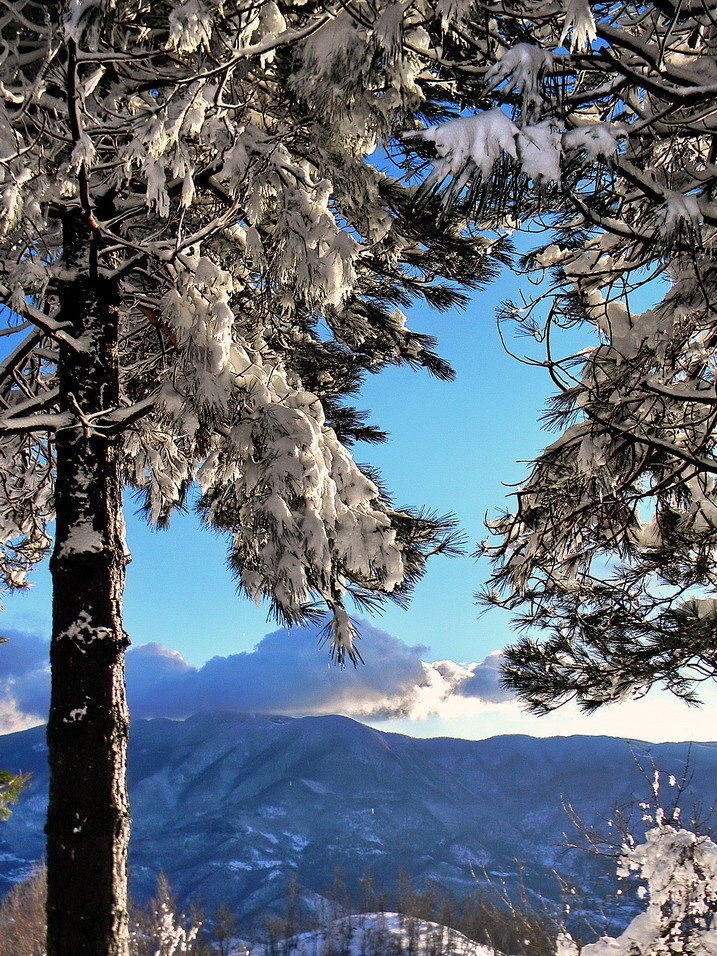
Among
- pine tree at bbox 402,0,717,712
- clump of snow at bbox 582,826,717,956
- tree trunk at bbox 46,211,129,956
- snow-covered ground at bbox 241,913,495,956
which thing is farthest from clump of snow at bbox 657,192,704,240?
snow-covered ground at bbox 241,913,495,956

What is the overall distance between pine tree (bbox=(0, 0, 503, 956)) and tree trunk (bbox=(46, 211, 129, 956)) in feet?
0.04

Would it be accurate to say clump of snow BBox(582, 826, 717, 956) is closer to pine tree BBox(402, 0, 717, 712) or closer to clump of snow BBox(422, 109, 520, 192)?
pine tree BBox(402, 0, 717, 712)

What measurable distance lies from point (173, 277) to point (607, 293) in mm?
2652

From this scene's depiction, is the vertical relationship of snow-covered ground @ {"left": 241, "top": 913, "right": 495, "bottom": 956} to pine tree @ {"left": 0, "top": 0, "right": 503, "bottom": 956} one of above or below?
below

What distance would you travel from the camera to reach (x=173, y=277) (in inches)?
181

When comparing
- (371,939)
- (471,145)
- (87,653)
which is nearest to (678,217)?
(471,145)

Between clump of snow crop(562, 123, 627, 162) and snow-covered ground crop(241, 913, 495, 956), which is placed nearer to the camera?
clump of snow crop(562, 123, 627, 162)

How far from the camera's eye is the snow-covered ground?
5016 cm

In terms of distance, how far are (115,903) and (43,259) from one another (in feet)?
12.7

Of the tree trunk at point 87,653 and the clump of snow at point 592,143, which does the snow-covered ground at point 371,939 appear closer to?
the tree trunk at point 87,653

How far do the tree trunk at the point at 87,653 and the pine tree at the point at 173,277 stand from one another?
0.04 ft

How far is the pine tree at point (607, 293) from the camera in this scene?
2.06 metres

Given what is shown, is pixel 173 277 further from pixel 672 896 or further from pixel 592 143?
pixel 672 896

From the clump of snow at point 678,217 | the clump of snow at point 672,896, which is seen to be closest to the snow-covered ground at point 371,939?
the clump of snow at point 672,896
